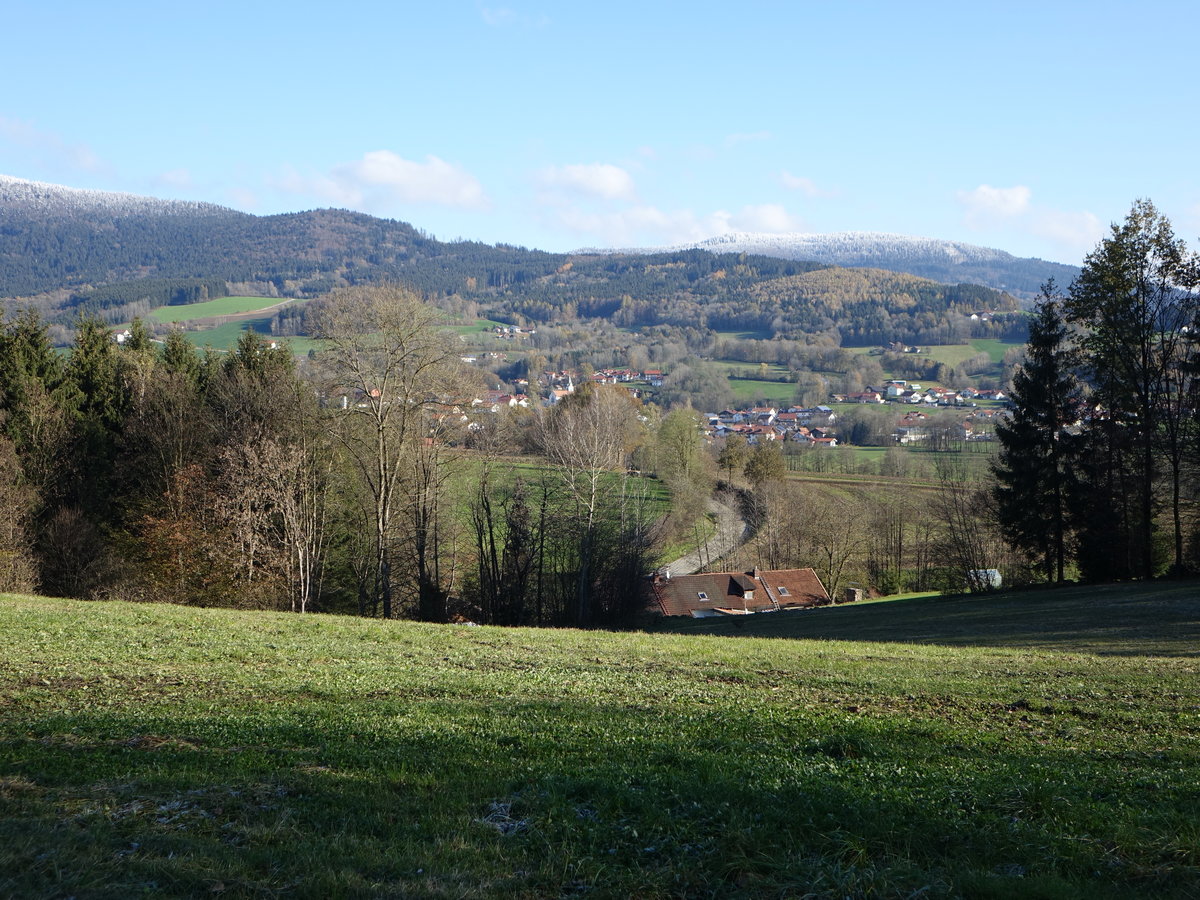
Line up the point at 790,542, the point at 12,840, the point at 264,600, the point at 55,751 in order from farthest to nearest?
1. the point at 790,542
2. the point at 264,600
3. the point at 55,751
4. the point at 12,840

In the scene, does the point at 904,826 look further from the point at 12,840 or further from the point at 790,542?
the point at 790,542

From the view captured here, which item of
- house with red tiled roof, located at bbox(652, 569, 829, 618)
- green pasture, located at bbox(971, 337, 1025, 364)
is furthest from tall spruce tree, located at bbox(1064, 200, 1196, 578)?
green pasture, located at bbox(971, 337, 1025, 364)

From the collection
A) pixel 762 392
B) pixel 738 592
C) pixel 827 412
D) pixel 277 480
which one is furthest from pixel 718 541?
pixel 762 392

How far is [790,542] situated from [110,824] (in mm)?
63314

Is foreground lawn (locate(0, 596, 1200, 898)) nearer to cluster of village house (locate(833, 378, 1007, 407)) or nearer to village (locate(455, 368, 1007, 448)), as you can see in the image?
village (locate(455, 368, 1007, 448))

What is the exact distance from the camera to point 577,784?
270 inches

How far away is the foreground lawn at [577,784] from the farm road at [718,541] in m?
52.7

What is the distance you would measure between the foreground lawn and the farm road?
2076 inches

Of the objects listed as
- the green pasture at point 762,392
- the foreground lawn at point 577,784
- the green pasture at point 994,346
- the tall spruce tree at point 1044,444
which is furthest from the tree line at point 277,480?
the green pasture at point 994,346

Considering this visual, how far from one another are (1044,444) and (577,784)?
128 feet

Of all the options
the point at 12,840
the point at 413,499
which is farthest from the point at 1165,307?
the point at 12,840

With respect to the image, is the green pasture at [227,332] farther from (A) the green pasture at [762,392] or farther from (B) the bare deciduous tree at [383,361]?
(A) the green pasture at [762,392]

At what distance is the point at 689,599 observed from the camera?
53.8 metres

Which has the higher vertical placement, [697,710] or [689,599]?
[697,710]
